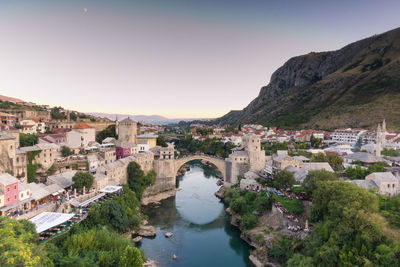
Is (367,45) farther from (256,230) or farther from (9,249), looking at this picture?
(9,249)

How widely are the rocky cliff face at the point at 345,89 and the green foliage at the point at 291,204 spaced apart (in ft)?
120

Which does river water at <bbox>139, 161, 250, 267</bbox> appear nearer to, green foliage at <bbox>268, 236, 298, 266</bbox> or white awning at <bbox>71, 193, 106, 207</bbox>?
green foliage at <bbox>268, 236, 298, 266</bbox>

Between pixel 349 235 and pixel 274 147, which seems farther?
pixel 274 147

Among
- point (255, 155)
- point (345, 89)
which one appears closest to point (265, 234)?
point (255, 155)

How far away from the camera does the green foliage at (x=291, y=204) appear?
1774 centimetres

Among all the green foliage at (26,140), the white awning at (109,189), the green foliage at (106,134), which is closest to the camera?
the white awning at (109,189)

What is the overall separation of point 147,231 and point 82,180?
6.43 m

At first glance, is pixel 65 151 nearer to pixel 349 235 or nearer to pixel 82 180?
pixel 82 180

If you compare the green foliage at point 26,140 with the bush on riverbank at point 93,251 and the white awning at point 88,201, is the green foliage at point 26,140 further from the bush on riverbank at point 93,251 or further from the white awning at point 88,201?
the bush on riverbank at point 93,251

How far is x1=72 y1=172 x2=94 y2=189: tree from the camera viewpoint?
61.9 feet

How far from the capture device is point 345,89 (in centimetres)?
6775

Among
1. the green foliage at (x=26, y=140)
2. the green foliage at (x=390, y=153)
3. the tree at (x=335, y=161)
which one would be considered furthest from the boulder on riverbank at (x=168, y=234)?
the green foliage at (x=390, y=153)

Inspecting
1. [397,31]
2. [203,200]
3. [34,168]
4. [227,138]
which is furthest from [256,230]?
[397,31]

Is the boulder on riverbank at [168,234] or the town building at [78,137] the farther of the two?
the town building at [78,137]
